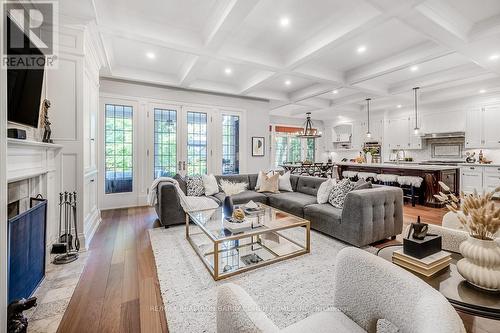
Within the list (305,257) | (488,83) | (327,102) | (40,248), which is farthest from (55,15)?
(488,83)

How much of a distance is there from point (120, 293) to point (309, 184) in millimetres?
3415

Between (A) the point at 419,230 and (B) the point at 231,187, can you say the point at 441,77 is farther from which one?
(A) the point at 419,230

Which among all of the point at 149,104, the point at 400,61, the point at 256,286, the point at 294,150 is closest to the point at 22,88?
the point at 256,286

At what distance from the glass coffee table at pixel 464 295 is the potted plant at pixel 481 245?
42 mm

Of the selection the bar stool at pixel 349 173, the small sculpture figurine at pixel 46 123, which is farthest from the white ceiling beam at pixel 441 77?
the small sculpture figurine at pixel 46 123

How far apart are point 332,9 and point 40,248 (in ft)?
13.5

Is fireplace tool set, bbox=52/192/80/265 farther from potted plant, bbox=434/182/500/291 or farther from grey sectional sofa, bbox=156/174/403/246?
potted plant, bbox=434/182/500/291

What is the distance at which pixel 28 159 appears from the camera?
2090 mm

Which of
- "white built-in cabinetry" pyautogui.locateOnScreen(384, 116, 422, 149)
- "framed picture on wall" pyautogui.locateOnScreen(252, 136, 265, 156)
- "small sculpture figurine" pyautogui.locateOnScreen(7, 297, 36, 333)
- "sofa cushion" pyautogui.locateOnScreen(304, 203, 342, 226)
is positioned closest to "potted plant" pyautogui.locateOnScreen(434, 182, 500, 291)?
"sofa cushion" pyautogui.locateOnScreen(304, 203, 342, 226)

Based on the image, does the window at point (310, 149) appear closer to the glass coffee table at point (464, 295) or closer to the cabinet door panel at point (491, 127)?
the cabinet door panel at point (491, 127)

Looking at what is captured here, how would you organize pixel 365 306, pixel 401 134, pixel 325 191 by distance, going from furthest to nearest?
pixel 401 134 < pixel 325 191 < pixel 365 306

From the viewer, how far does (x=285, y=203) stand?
13.0 ft

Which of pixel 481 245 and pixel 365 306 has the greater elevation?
pixel 481 245

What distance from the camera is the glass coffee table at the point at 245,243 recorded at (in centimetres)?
232
